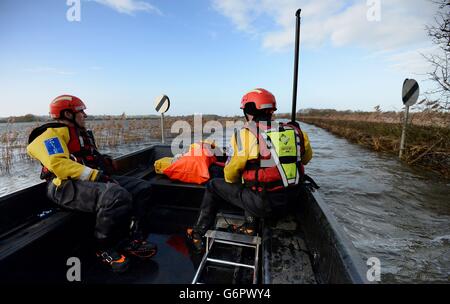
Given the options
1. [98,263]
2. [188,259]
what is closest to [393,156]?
[188,259]

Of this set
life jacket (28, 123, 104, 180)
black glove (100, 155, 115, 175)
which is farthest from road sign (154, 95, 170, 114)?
life jacket (28, 123, 104, 180)

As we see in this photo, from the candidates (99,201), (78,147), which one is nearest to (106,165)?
(78,147)

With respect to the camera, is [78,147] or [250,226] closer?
[78,147]

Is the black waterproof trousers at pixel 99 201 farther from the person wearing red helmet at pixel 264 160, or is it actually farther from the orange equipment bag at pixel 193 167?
the orange equipment bag at pixel 193 167

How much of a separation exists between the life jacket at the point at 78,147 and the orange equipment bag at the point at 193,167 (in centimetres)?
137

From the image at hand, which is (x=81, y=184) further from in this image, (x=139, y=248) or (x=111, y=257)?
(x=139, y=248)

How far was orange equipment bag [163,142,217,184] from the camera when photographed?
4.12 metres

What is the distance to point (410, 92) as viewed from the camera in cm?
870

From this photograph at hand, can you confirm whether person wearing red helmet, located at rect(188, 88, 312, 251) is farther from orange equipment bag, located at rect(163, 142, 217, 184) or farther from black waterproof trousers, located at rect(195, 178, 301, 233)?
orange equipment bag, located at rect(163, 142, 217, 184)

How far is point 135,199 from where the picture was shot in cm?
321

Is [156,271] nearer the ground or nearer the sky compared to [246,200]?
nearer the ground

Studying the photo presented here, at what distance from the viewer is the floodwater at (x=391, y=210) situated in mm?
3511

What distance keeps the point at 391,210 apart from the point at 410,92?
5.64 meters
